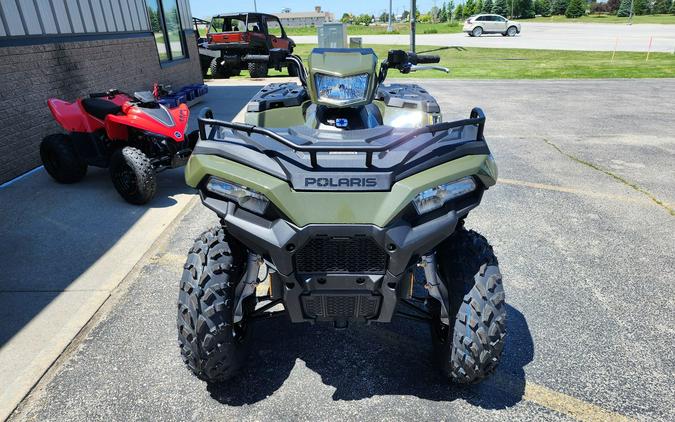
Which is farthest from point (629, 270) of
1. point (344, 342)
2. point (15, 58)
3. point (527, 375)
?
point (15, 58)

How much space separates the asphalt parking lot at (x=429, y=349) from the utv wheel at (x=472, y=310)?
0.92 feet

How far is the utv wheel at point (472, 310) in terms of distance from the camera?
2012mm

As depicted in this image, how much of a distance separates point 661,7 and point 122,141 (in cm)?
8200

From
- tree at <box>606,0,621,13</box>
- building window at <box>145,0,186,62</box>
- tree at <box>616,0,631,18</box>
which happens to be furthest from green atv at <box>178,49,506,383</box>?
tree at <box>606,0,621,13</box>

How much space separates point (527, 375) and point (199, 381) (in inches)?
71.4

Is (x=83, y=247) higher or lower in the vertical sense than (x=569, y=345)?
higher

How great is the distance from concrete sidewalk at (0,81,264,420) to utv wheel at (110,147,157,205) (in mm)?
143

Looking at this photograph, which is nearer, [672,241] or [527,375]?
[527,375]

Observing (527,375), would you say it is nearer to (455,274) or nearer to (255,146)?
(455,274)

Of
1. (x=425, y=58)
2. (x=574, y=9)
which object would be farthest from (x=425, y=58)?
(x=574, y=9)

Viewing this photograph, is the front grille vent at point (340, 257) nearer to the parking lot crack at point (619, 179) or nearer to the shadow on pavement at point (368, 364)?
the shadow on pavement at point (368, 364)

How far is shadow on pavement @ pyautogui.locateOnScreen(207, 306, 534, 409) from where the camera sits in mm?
2283

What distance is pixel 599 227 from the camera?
420 cm

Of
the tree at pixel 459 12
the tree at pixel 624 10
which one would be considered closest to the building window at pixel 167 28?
the tree at pixel 624 10
